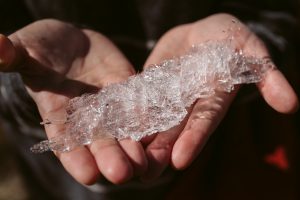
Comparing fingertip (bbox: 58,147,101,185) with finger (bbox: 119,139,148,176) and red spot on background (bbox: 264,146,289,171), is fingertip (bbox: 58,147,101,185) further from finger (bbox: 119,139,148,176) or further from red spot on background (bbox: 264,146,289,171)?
red spot on background (bbox: 264,146,289,171)

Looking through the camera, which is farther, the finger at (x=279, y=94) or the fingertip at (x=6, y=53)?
the finger at (x=279, y=94)

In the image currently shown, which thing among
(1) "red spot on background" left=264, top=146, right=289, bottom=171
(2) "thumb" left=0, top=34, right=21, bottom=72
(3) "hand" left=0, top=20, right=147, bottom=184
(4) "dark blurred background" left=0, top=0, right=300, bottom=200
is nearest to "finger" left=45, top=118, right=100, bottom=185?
(3) "hand" left=0, top=20, right=147, bottom=184

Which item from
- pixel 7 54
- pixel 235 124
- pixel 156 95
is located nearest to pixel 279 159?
pixel 235 124

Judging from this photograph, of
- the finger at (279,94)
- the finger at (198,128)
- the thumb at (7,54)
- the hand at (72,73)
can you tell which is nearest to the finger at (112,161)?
the hand at (72,73)

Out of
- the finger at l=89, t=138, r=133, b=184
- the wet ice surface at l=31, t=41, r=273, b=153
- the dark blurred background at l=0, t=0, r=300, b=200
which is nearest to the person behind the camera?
the finger at l=89, t=138, r=133, b=184

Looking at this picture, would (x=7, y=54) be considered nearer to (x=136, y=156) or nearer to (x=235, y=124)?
(x=136, y=156)

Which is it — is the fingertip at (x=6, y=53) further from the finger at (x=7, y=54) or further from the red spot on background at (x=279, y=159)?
the red spot on background at (x=279, y=159)

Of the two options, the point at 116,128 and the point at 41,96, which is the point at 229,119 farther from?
the point at 41,96

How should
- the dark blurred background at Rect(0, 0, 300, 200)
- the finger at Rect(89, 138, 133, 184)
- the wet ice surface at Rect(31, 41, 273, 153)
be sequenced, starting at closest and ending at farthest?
the finger at Rect(89, 138, 133, 184)
the wet ice surface at Rect(31, 41, 273, 153)
the dark blurred background at Rect(0, 0, 300, 200)

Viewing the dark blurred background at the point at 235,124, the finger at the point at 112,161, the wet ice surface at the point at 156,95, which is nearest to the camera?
the finger at the point at 112,161
